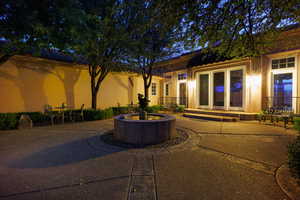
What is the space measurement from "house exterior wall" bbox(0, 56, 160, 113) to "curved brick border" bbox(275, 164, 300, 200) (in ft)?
33.4

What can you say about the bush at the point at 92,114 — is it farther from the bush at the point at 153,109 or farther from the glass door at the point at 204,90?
the glass door at the point at 204,90

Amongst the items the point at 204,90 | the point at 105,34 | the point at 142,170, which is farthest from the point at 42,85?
the point at 204,90

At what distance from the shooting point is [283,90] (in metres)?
7.27

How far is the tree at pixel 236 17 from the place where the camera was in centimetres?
337

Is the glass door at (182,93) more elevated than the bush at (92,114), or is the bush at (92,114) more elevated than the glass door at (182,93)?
the glass door at (182,93)

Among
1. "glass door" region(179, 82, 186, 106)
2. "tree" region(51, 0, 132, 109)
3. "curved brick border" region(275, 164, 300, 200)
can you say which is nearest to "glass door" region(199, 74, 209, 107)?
"glass door" region(179, 82, 186, 106)

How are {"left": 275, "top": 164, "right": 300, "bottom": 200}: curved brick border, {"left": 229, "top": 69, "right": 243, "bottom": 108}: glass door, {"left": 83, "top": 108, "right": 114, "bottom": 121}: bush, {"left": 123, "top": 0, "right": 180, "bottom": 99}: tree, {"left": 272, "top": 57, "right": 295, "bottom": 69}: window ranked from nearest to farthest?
{"left": 275, "top": 164, "right": 300, "bottom": 200}: curved brick border, {"left": 123, "top": 0, "right": 180, "bottom": 99}: tree, {"left": 272, "top": 57, "right": 295, "bottom": 69}: window, {"left": 83, "top": 108, "right": 114, "bottom": 121}: bush, {"left": 229, "top": 69, "right": 243, "bottom": 108}: glass door

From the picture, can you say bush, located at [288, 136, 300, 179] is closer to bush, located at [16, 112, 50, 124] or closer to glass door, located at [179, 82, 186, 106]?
bush, located at [16, 112, 50, 124]

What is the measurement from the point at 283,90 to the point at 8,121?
13.3m

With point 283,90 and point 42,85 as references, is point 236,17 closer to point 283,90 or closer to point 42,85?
point 283,90

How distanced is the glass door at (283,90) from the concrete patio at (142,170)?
400 cm

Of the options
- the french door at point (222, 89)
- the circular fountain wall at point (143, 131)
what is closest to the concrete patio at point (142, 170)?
the circular fountain wall at point (143, 131)

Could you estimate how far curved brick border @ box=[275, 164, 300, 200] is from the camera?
6.70 feet

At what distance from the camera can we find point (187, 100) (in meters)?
11.3
